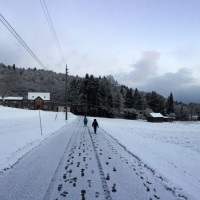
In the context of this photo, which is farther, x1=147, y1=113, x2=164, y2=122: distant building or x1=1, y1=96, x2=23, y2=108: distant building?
x1=1, y1=96, x2=23, y2=108: distant building

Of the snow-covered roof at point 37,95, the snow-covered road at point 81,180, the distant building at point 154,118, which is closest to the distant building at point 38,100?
the snow-covered roof at point 37,95

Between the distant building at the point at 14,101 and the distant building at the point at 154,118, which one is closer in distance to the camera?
the distant building at the point at 154,118

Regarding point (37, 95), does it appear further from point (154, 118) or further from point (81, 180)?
point (81, 180)

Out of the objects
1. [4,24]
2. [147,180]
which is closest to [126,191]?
[147,180]

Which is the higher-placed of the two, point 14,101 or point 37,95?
point 37,95

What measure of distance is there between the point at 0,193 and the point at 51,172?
2.76 m

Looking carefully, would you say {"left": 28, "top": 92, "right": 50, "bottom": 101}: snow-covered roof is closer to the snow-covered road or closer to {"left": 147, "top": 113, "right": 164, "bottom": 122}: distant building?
{"left": 147, "top": 113, "right": 164, "bottom": 122}: distant building

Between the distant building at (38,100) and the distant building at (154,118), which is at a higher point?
the distant building at (38,100)

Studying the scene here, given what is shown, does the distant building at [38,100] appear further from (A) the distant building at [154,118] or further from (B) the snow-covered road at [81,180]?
(B) the snow-covered road at [81,180]

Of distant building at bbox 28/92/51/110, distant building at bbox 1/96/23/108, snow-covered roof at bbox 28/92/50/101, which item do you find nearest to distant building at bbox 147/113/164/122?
distant building at bbox 28/92/51/110

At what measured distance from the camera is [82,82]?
392 feet

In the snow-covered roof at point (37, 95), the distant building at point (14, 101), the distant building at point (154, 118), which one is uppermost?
the snow-covered roof at point (37, 95)

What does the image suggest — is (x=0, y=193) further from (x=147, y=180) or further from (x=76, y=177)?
(x=147, y=180)

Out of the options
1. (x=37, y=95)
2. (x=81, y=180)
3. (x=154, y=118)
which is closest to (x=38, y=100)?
(x=37, y=95)
